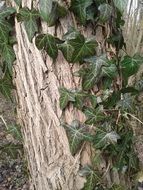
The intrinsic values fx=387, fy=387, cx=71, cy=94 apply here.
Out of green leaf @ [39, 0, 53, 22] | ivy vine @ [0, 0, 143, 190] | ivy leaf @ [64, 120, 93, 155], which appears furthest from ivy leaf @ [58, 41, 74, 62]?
ivy leaf @ [64, 120, 93, 155]

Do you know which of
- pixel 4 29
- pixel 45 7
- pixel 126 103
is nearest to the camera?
pixel 45 7

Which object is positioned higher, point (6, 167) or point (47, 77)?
point (47, 77)

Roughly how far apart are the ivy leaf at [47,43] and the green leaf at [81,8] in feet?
0.37

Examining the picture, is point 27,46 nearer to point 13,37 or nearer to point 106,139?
point 13,37

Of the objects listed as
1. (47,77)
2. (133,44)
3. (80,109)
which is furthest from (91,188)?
(133,44)

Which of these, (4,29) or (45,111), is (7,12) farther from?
(45,111)

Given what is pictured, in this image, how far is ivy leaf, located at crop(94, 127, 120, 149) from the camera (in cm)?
137

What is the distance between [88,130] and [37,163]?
0.27m

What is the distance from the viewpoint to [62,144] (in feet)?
4.64

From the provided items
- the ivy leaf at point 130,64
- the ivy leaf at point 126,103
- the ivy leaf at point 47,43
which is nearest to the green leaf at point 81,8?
the ivy leaf at point 47,43

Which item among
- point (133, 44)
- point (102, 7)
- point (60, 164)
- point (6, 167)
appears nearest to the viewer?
point (102, 7)

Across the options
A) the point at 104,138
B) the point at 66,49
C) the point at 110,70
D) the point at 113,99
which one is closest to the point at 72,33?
the point at 66,49

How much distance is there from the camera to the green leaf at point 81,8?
121 cm

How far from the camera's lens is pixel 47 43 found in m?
1.24
